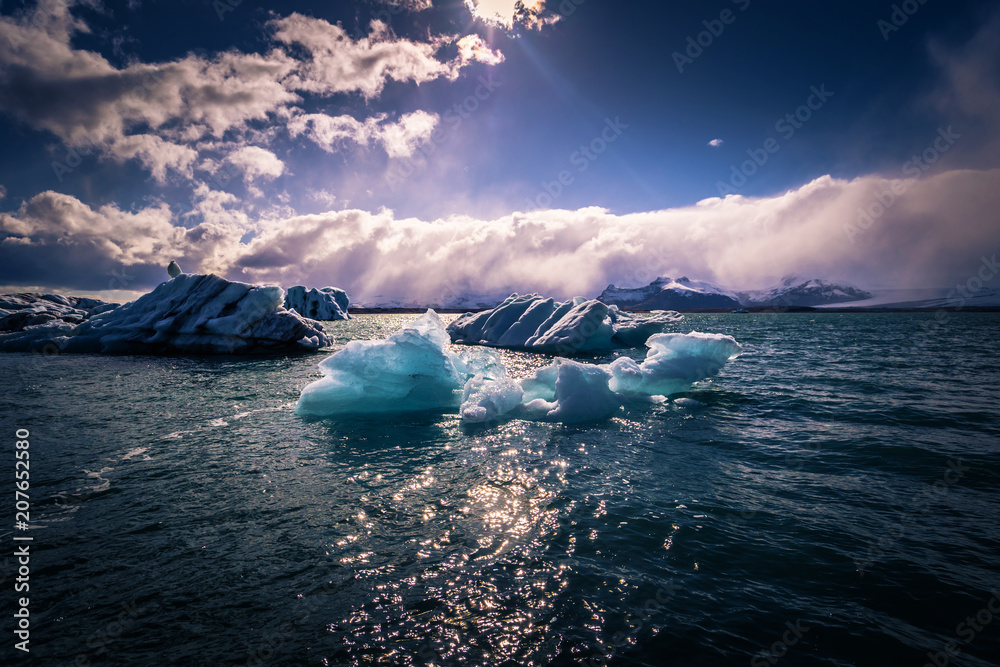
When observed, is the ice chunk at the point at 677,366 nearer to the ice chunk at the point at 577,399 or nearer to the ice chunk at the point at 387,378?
the ice chunk at the point at 577,399

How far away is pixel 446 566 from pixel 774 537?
4.13 meters

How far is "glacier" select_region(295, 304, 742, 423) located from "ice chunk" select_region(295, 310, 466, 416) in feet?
0.09

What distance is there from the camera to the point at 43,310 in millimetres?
44281

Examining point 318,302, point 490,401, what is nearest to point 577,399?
point 490,401

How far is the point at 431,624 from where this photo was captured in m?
3.70

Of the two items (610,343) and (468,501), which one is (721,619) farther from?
(610,343)

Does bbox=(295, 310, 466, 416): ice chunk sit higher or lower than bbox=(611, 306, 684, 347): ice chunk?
lower

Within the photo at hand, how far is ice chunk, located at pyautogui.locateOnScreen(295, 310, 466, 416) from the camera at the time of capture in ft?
38.8

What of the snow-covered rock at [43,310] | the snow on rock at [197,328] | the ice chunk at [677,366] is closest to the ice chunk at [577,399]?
the ice chunk at [677,366]

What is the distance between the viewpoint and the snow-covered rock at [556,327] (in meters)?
27.6

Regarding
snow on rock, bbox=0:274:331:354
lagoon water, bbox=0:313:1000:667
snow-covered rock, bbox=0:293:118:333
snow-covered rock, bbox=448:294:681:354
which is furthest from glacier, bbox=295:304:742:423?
snow-covered rock, bbox=0:293:118:333

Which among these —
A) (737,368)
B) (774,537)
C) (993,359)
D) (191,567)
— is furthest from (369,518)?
(993,359)

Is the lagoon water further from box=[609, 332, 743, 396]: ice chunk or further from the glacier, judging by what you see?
box=[609, 332, 743, 396]: ice chunk

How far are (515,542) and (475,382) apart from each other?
766 cm
